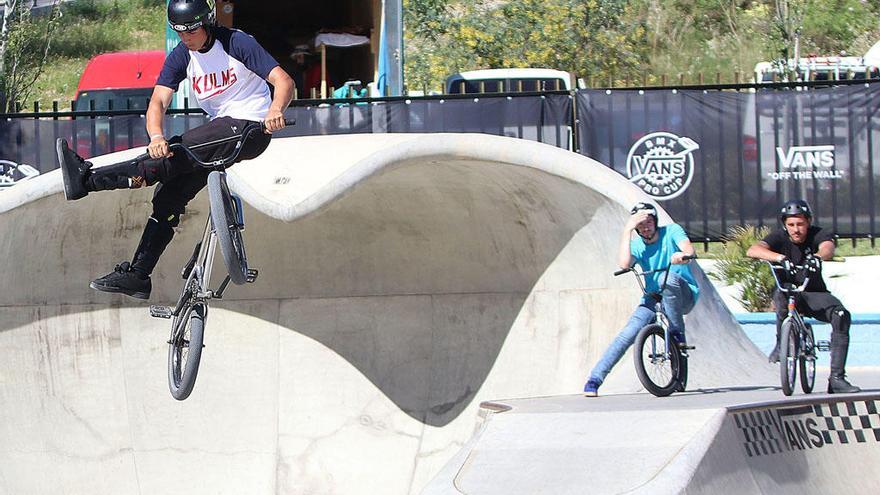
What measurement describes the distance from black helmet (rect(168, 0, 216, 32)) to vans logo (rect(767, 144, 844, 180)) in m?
9.43

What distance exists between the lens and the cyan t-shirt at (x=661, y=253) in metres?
10.4

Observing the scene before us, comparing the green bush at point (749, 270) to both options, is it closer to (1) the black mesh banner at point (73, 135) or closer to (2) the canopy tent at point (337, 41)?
(1) the black mesh banner at point (73, 135)

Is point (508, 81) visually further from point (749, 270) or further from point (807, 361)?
A: point (807, 361)

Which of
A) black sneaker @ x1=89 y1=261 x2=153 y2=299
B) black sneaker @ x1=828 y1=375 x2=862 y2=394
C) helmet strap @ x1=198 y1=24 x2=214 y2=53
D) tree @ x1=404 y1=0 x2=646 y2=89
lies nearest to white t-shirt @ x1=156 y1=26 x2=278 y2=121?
helmet strap @ x1=198 y1=24 x2=214 y2=53

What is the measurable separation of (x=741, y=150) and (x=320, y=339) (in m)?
6.10

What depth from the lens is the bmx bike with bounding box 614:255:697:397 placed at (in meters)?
10.1

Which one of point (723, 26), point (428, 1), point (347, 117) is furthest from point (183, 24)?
point (723, 26)

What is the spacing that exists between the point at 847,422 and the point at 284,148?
4.84 m

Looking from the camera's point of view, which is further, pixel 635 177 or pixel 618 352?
pixel 635 177

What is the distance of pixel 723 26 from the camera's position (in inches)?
1431

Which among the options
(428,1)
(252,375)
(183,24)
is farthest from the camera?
(428,1)

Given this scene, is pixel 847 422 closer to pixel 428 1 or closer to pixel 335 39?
pixel 335 39

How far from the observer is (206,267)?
8711 millimetres

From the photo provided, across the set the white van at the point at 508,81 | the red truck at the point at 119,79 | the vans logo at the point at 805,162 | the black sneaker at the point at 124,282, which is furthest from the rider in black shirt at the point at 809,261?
the red truck at the point at 119,79
